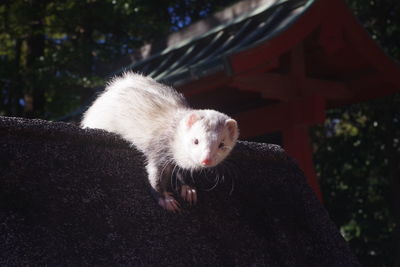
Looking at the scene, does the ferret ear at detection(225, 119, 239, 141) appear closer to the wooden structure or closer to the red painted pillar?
the wooden structure

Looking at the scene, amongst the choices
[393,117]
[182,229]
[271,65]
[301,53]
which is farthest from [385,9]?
[182,229]

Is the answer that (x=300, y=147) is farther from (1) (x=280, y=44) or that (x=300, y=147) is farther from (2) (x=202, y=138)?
(2) (x=202, y=138)

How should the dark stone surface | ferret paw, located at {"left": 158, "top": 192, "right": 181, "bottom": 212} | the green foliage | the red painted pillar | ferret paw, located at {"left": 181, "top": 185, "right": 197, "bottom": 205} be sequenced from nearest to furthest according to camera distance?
the dark stone surface < ferret paw, located at {"left": 158, "top": 192, "right": 181, "bottom": 212} < ferret paw, located at {"left": 181, "top": 185, "right": 197, "bottom": 205} < the red painted pillar < the green foliage

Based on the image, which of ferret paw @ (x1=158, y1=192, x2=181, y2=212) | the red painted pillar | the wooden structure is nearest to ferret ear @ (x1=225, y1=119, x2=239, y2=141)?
ferret paw @ (x1=158, y1=192, x2=181, y2=212)

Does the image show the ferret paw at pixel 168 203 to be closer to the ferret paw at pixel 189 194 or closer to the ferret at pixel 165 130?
the ferret at pixel 165 130

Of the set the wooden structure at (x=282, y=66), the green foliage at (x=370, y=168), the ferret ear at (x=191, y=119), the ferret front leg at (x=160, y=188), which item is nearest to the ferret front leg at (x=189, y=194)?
the ferret front leg at (x=160, y=188)

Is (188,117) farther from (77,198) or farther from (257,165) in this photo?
(77,198)

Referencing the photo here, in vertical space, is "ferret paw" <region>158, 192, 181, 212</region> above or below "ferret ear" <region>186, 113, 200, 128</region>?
below
